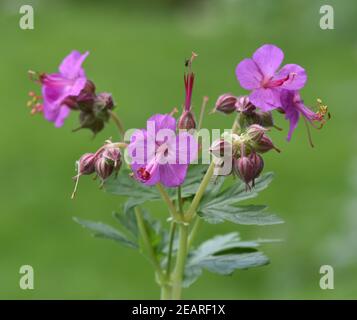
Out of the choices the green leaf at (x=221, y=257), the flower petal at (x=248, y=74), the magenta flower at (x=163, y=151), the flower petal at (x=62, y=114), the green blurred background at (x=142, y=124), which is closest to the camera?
the magenta flower at (x=163, y=151)

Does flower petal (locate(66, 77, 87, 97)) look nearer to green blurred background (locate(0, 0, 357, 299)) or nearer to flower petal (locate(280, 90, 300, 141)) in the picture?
flower petal (locate(280, 90, 300, 141))

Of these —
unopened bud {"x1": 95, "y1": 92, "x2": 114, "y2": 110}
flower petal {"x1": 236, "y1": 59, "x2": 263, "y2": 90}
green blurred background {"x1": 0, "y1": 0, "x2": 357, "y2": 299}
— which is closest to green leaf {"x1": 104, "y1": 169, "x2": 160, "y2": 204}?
unopened bud {"x1": 95, "y1": 92, "x2": 114, "y2": 110}

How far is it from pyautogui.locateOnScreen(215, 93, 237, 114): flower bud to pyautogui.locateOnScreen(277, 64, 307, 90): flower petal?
11cm

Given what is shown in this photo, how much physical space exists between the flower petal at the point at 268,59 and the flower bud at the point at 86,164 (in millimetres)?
337

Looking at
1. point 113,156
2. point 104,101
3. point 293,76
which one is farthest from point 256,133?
point 104,101

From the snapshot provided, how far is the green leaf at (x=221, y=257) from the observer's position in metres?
1.53

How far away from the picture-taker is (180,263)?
4.91ft

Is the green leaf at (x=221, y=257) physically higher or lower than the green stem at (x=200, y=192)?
lower

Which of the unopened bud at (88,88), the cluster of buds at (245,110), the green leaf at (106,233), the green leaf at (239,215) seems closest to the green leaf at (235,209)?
the green leaf at (239,215)

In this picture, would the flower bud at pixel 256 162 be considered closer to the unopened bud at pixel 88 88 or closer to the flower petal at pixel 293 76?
the flower petal at pixel 293 76

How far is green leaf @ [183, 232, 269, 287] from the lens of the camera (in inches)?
60.2

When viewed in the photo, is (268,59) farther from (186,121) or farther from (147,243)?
(147,243)
